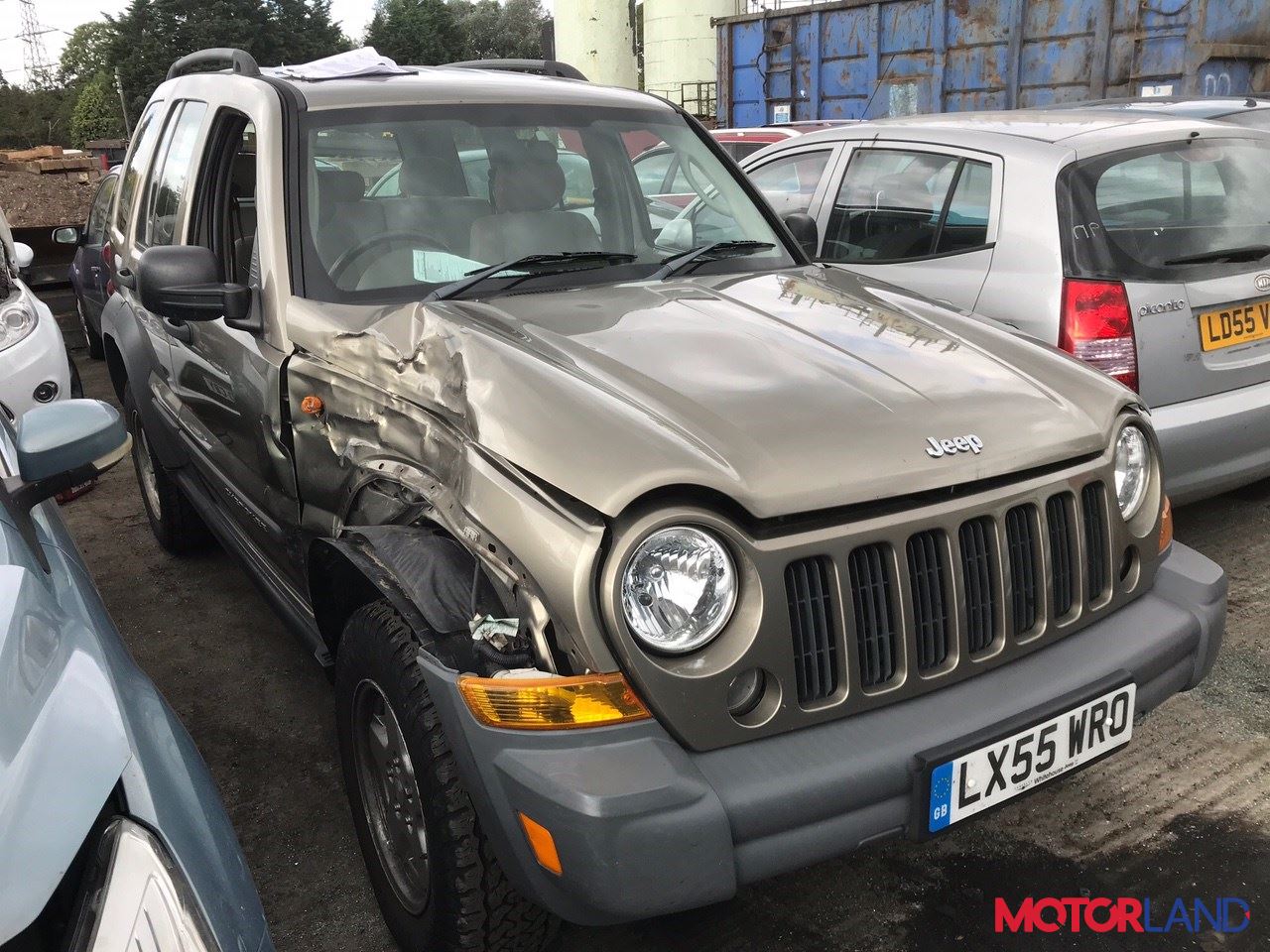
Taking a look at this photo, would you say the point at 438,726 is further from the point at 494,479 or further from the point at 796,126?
the point at 796,126

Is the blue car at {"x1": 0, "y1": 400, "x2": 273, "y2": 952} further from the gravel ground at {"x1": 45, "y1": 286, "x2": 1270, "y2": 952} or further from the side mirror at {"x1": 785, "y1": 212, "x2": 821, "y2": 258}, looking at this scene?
the side mirror at {"x1": 785, "y1": 212, "x2": 821, "y2": 258}

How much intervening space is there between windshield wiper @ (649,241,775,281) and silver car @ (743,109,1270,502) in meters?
0.74

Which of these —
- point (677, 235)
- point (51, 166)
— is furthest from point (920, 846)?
point (51, 166)

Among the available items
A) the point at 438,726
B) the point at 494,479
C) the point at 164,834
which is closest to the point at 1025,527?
Answer: the point at 494,479

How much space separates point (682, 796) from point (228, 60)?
3.11m

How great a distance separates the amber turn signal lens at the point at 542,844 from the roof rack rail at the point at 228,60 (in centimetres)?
259

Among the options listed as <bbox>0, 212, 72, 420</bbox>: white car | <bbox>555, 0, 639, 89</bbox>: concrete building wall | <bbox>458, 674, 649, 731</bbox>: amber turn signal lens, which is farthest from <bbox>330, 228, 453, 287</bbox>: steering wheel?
<bbox>555, 0, 639, 89</bbox>: concrete building wall

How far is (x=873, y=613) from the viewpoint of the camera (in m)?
1.98

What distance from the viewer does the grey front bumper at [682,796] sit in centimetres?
174

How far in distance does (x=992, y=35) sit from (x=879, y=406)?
1093 centimetres


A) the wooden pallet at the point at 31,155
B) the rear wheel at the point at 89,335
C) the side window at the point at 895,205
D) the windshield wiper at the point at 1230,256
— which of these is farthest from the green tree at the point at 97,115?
the windshield wiper at the point at 1230,256

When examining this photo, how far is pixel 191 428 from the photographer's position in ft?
12.7

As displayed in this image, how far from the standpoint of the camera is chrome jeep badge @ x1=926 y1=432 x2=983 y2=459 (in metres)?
2.08

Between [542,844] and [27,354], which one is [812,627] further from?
[27,354]
